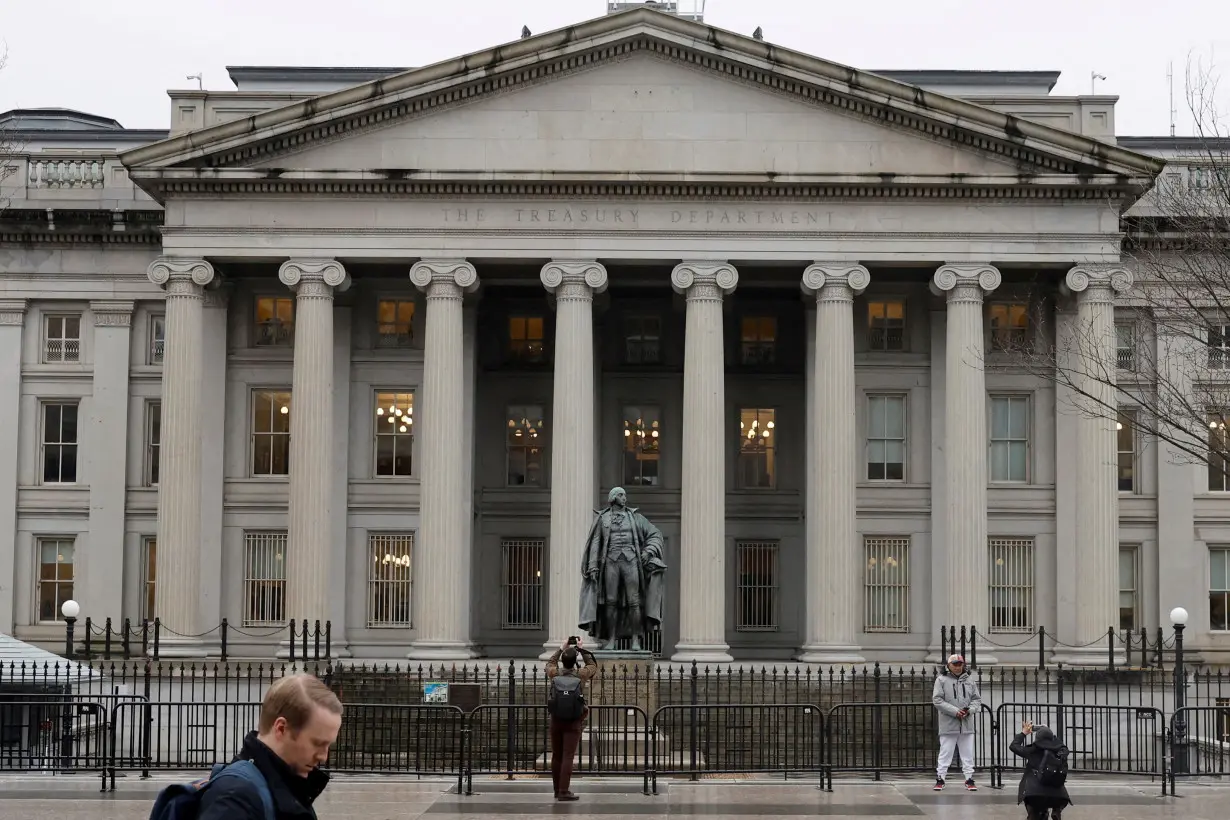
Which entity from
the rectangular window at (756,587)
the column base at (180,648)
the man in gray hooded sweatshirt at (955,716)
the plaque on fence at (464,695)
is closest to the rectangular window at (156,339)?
the column base at (180,648)

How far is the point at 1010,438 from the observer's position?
149 ft

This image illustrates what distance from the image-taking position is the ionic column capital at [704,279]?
138 feet

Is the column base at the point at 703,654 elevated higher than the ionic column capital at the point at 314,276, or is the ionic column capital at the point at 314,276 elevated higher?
the ionic column capital at the point at 314,276

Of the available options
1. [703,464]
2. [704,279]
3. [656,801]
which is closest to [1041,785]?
[656,801]

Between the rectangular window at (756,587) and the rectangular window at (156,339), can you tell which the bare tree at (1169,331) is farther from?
the rectangular window at (156,339)

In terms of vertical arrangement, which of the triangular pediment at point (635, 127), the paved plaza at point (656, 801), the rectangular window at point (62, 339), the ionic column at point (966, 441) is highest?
the triangular pediment at point (635, 127)

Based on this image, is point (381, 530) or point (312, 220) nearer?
point (312, 220)

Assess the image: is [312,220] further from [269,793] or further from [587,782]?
[269,793]

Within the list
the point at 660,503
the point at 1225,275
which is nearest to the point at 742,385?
the point at 660,503

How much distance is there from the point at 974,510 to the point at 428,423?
43.5 ft

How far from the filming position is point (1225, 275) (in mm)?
26922

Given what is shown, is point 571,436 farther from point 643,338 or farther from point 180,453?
point 180,453

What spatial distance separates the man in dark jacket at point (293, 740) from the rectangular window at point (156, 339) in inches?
1678

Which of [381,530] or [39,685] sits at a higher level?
[381,530]
